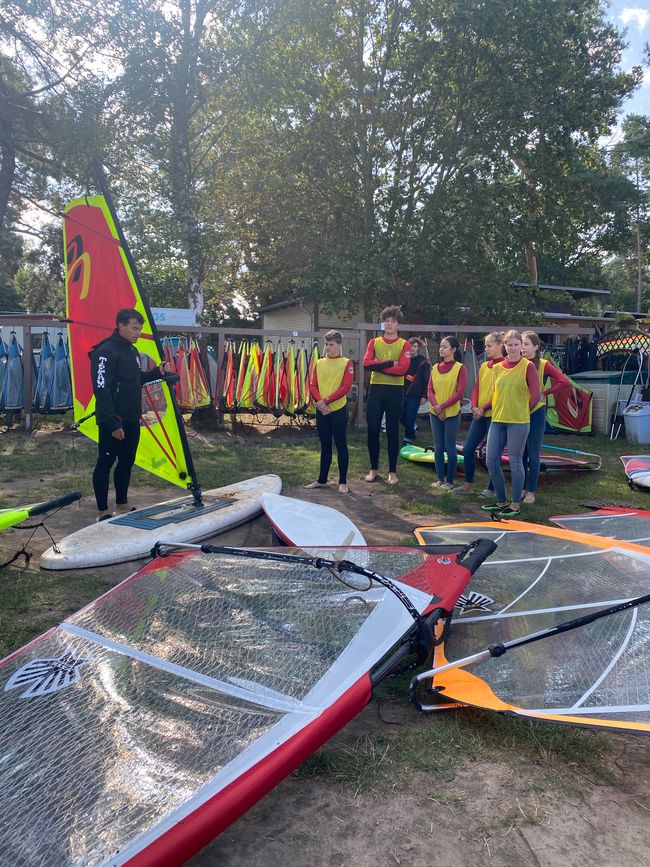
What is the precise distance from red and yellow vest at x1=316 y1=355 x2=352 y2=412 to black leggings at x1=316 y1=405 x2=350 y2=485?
75 mm

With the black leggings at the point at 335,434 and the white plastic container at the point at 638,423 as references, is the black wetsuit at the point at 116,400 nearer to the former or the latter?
the black leggings at the point at 335,434

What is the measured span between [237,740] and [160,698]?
1.06ft

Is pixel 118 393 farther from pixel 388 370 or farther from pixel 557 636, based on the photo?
pixel 557 636

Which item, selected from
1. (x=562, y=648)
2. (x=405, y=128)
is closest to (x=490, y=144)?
(x=405, y=128)

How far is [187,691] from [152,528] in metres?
2.44

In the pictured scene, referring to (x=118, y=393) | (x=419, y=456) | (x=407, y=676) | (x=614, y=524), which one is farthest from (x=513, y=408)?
(x=118, y=393)

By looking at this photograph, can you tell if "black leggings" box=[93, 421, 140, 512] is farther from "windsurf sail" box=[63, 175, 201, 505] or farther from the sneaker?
the sneaker

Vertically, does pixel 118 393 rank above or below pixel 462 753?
above

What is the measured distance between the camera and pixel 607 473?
7.02 m

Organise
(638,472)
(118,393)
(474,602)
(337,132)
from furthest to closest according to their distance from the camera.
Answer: (337,132), (638,472), (118,393), (474,602)

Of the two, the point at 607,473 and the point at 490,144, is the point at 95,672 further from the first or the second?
the point at 490,144

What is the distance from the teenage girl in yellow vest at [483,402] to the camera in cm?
548

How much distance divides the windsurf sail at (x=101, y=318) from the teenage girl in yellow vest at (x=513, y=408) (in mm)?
2492

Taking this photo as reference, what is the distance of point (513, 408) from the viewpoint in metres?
4.93
